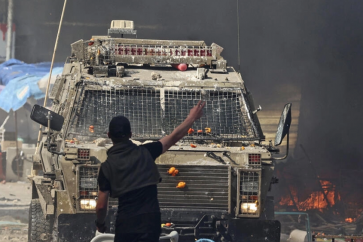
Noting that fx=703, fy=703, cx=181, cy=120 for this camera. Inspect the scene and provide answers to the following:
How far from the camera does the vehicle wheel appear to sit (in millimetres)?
9227

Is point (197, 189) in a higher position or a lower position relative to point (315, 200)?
higher

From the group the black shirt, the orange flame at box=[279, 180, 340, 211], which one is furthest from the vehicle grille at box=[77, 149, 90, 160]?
the orange flame at box=[279, 180, 340, 211]

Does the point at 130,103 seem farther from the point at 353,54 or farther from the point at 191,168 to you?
the point at 353,54

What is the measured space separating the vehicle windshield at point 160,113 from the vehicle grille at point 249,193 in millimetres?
683

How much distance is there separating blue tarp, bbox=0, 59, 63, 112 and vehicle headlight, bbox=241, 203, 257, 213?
42.5ft

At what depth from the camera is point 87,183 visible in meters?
7.88

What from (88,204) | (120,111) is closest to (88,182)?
(88,204)

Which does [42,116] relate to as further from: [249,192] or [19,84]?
[19,84]

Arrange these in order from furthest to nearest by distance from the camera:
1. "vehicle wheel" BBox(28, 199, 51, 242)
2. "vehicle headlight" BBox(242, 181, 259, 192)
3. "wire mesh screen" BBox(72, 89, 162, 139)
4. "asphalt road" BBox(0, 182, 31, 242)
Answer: "asphalt road" BBox(0, 182, 31, 242) → "vehicle wheel" BBox(28, 199, 51, 242) → "wire mesh screen" BBox(72, 89, 162, 139) → "vehicle headlight" BBox(242, 181, 259, 192)

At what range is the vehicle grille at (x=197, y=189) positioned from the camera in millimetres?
7926

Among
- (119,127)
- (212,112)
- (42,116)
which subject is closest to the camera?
(119,127)

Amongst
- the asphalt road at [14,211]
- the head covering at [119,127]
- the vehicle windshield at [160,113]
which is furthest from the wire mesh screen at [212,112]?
the asphalt road at [14,211]

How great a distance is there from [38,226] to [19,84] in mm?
11577

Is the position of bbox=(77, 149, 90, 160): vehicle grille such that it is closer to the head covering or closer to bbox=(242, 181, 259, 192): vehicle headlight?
bbox=(242, 181, 259, 192): vehicle headlight
